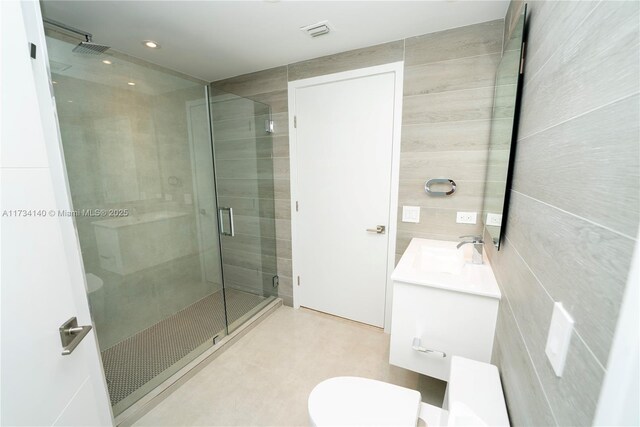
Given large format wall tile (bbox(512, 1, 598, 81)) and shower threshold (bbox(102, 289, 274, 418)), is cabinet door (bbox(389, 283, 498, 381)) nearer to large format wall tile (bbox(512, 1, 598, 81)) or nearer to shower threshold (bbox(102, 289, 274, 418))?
large format wall tile (bbox(512, 1, 598, 81))

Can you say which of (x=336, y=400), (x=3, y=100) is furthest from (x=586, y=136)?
(x=3, y=100)

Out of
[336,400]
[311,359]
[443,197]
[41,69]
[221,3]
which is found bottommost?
[311,359]

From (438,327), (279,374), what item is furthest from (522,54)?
(279,374)

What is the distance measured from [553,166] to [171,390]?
230 cm

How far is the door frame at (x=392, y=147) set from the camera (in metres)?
1.97

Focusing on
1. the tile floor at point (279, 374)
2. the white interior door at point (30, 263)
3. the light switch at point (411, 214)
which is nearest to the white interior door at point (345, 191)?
the light switch at point (411, 214)

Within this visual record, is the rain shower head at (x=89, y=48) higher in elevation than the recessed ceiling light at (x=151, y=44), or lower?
lower

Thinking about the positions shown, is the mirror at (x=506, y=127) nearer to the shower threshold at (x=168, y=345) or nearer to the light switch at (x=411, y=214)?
the light switch at (x=411, y=214)

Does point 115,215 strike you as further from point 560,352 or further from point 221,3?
point 560,352

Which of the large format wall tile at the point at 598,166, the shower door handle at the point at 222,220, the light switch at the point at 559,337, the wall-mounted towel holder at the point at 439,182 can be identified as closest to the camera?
the large format wall tile at the point at 598,166

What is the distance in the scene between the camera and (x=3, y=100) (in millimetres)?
661

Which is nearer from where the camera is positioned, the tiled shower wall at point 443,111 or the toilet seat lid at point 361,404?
the toilet seat lid at point 361,404

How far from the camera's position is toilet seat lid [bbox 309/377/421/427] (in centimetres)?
100

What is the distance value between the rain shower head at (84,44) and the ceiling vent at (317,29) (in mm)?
1390
